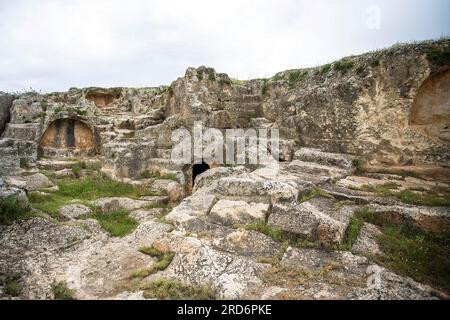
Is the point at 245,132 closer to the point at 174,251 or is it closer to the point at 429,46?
the point at 429,46

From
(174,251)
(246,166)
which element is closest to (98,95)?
(246,166)

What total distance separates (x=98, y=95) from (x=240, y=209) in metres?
21.7

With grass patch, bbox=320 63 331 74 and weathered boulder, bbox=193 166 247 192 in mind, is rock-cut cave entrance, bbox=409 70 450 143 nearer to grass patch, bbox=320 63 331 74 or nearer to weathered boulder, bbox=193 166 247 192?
grass patch, bbox=320 63 331 74

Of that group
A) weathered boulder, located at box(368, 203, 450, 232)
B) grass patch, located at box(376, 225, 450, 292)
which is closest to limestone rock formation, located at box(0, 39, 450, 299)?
weathered boulder, located at box(368, 203, 450, 232)

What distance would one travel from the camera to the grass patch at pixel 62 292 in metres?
4.19

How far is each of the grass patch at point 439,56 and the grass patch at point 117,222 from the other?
871 cm

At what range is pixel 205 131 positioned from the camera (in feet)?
38.3

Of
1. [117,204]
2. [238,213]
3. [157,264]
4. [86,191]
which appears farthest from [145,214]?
[157,264]

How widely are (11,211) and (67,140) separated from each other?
30.2ft

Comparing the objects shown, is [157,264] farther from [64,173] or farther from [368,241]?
[64,173]

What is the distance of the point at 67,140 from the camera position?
1517 centimetres

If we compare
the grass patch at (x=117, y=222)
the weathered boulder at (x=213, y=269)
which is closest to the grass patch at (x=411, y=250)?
the weathered boulder at (x=213, y=269)
